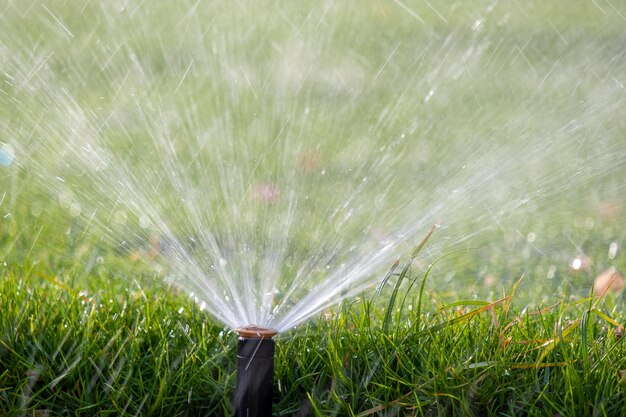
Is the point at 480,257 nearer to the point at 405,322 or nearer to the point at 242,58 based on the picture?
the point at 405,322

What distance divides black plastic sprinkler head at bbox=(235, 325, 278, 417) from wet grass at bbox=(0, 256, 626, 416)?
149mm

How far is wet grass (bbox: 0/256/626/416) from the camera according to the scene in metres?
2.28

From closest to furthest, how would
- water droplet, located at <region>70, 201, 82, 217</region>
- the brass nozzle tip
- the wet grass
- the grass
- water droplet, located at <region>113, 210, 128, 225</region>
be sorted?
the brass nozzle tip
the wet grass
the grass
water droplet, located at <region>113, 210, 128, 225</region>
water droplet, located at <region>70, 201, 82, 217</region>

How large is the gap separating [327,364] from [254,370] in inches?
11.5

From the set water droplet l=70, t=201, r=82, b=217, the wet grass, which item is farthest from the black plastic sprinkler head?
water droplet l=70, t=201, r=82, b=217

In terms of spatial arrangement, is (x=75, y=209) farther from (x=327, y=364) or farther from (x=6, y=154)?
(x=327, y=364)

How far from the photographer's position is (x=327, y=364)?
2.40 meters

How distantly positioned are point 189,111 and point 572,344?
383 cm

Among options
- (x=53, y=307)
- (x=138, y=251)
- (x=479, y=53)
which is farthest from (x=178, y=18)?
(x=53, y=307)

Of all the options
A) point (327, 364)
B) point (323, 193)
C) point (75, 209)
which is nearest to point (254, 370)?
point (327, 364)

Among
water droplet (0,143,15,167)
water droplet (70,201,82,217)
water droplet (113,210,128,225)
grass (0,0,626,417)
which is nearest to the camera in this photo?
grass (0,0,626,417)

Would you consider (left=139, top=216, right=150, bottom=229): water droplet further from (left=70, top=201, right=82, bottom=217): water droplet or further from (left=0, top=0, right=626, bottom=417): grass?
(left=70, top=201, right=82, bottom=217): water droplet

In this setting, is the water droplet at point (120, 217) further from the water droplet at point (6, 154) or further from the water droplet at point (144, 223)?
the water droplet at point (6, 154)

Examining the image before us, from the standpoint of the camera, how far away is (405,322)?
8.84 ft
